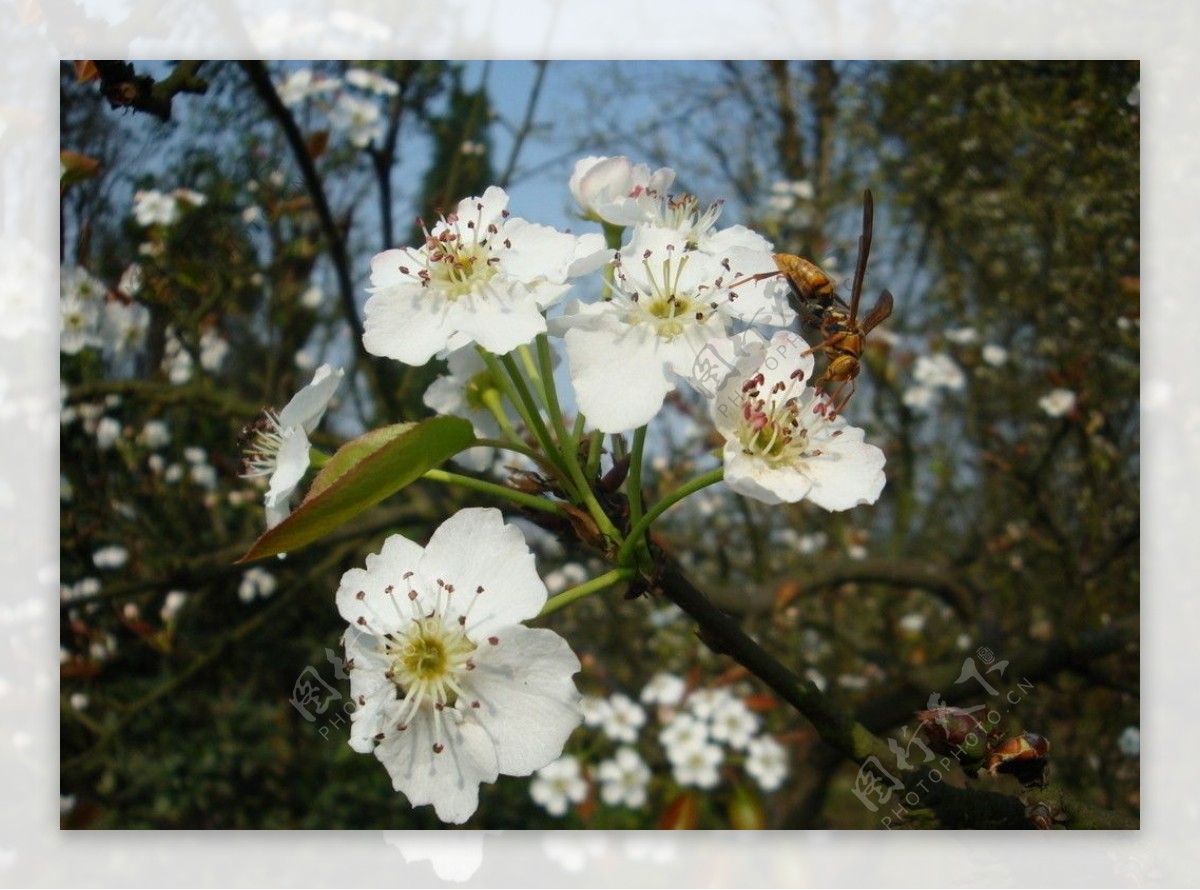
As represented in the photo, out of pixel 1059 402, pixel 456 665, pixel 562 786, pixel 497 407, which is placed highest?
pixel 497 407

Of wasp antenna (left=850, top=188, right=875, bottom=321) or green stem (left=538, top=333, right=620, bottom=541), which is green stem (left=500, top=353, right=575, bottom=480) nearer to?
green stem (left=538, top=333, right=620, bottom=541)

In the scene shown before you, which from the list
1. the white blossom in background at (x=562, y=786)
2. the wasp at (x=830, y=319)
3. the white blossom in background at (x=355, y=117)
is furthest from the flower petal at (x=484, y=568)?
the white blossom in background at (x=355, y=117)

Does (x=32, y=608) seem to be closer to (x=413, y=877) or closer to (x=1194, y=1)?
(x=413, y=877)

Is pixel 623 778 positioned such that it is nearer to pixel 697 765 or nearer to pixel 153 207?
pixel 697 765

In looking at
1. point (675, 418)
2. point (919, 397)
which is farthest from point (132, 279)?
point (919, 397)

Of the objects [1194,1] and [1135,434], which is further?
[1135,434]

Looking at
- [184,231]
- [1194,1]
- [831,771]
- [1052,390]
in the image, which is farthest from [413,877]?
[1052,390]

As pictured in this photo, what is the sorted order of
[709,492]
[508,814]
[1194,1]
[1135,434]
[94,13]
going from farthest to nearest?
1. [709,492]
2. [508,814]
3. [1135,434]
4. [1194,1]
5. [94,13]

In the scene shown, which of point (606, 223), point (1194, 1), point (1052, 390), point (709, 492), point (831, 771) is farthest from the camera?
point (709, 492)
